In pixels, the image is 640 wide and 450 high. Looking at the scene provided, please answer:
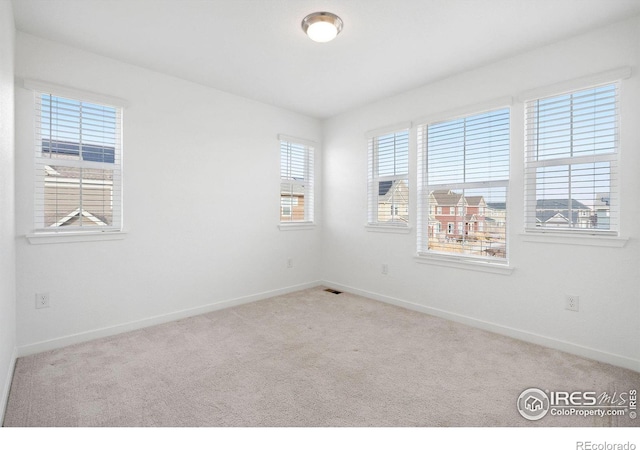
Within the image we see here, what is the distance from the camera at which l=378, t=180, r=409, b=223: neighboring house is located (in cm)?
398

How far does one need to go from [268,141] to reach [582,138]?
3282 millimetres

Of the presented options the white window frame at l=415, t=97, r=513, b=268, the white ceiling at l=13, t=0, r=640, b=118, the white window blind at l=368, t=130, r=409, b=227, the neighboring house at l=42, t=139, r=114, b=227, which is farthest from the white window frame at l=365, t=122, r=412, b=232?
the neighboring house at l=42, t=139, r=114, b=227

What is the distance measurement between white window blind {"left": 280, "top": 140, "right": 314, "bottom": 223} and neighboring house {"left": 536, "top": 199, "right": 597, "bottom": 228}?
9.49 feet

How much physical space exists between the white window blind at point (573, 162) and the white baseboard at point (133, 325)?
3159 mm

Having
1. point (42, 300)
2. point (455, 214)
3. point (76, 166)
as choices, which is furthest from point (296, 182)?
point (42, 300)

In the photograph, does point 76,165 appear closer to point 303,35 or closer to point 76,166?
point 76,166

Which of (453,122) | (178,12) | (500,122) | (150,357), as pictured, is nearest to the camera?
(178,12)

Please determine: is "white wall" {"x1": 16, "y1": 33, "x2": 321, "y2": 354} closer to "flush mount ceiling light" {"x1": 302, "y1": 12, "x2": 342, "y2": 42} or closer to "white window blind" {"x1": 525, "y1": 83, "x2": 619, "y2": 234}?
"flush mount ceiling light" {"x1": 302, "y1": 12, "x2": 342, "y2": 42}

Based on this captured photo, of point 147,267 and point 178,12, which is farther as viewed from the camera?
point 147,267

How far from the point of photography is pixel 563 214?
2.76 metres

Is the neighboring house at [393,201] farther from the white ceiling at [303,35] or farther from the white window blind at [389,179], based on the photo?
the white ceiling at [303,35]
